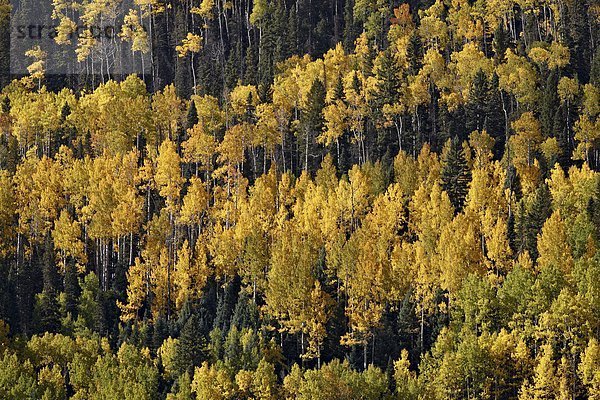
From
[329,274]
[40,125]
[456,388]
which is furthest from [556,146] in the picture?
[40,125]

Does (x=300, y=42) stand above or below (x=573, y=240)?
above

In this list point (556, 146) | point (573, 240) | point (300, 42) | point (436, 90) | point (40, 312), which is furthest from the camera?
point (300, 42)

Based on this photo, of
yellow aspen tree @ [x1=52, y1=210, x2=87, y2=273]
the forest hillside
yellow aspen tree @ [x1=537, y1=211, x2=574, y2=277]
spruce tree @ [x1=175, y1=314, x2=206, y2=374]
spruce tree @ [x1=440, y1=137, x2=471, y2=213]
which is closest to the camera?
the forest hillside

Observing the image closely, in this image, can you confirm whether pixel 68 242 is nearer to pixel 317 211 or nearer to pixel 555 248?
pixel 317 211

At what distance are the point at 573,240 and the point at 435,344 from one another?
1735 cm

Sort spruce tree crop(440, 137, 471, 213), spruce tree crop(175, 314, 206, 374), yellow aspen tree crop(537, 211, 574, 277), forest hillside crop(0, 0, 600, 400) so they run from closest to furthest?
1. forest hillside crop(0, 0, 600, 400)
2. spruce tree crop(175, 314, 206, 374)
3. yellow aspen tree crop(537, 211, 574, 277)
4. spruce tree crop(440, 137, 471, 213)

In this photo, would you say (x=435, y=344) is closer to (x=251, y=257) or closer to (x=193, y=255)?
(x=251, y=257)

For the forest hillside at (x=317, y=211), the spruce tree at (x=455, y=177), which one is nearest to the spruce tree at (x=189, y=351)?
the forest hillside at (x=317, y=211)

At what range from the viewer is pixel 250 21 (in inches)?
6220

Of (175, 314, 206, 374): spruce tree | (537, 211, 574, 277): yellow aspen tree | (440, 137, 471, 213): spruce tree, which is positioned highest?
(440, 137, 471, 213): spruce tree

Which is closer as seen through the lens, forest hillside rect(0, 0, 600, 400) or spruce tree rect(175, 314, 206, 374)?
forest hillside rect(0, 0, 600, 400)

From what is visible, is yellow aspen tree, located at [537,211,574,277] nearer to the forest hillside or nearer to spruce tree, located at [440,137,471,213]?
the forest hillside

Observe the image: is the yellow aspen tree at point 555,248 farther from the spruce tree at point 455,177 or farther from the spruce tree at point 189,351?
the spruce tree at point 189,351

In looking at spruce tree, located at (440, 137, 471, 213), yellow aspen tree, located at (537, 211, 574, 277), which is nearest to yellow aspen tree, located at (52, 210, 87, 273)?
spruce tree, located at (440, 137, 471, 213)
